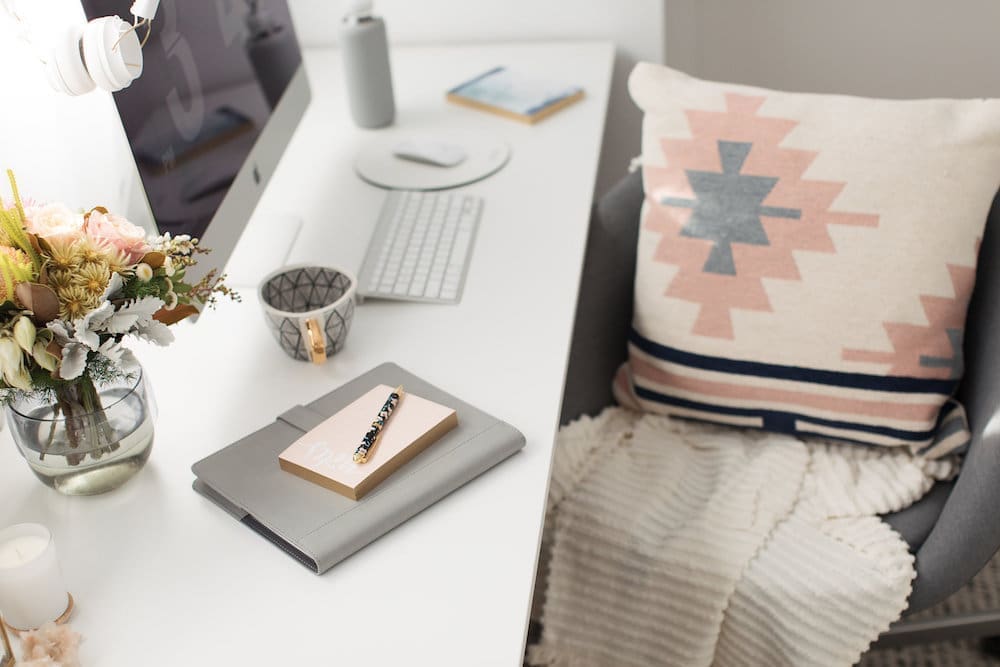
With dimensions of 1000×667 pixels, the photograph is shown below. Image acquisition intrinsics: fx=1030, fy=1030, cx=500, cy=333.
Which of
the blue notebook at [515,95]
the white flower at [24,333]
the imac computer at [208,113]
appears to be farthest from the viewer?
the blue notebook at [515,95]

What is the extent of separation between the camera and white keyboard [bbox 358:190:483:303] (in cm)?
122

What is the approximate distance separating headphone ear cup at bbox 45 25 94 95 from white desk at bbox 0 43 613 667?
323mm

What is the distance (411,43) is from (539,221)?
797mm

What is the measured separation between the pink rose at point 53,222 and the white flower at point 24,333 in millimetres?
76

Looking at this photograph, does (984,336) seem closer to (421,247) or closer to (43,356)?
(421,247)

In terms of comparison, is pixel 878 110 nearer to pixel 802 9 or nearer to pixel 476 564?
pixel 476 564

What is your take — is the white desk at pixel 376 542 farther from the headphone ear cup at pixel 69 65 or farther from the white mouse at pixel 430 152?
the headphone ear cup at pixel 69 65

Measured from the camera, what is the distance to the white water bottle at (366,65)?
1.60 meters

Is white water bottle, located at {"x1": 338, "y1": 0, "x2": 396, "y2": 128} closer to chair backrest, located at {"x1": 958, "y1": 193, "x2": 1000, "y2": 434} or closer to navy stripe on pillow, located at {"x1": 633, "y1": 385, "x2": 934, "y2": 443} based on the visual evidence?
navy stripe on pillow, located at {"x1": 633, "y1": 385, "x2": 934, "y2": 443}

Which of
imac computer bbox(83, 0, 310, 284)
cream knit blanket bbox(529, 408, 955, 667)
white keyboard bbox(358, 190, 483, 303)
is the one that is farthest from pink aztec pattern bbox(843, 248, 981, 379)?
imac computer bbox(83, 0, 310, 284)

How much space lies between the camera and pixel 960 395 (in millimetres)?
→ 1266

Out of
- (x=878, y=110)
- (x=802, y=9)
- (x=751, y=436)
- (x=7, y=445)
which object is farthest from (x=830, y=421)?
(x=802, y=9)

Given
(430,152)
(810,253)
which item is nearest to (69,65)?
(430,152)

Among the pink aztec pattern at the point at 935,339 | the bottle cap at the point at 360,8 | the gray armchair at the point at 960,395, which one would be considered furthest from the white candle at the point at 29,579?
the bottle cap at the point at 360,8
